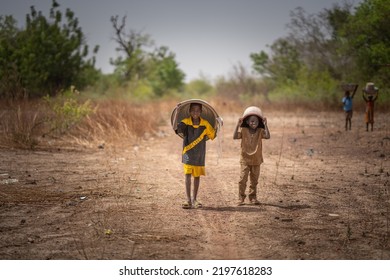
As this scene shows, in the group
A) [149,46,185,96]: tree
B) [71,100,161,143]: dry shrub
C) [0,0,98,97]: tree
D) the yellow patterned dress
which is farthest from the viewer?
[149,46,185,96]: tree

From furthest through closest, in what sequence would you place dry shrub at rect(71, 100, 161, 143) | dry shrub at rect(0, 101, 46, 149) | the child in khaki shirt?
1. dry shrub at rect(71, 100, 161, 143)
2. dry shrub at rect(0, 101, 46, 149)
3. the child in khaki shirt

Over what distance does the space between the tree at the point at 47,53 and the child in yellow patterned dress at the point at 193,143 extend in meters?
14.9

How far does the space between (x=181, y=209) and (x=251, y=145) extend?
124 cm

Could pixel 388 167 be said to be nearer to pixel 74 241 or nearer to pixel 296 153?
pixel 296 153

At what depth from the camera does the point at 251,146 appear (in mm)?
6418

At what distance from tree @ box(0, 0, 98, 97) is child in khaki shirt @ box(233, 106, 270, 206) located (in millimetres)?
15153

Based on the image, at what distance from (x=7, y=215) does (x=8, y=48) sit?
1529 centimetres

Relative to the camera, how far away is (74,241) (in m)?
4.80

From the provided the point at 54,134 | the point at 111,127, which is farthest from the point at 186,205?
the point at 54,134


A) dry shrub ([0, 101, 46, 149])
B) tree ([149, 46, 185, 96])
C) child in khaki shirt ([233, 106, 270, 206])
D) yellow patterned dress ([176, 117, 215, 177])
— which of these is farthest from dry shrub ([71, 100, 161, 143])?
tree ([149, 46, 185, 96])

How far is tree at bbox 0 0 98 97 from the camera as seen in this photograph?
2111cm

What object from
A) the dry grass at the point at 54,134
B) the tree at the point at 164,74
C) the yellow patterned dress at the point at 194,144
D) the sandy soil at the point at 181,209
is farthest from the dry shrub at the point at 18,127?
the tree at the point at 164,74

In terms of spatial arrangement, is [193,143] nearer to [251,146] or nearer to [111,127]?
[251,146]

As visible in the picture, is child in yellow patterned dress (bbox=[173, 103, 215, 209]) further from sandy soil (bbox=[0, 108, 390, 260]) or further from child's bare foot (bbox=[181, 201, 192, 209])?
sandy soil (bbox=[0, 108, 390, 260])
